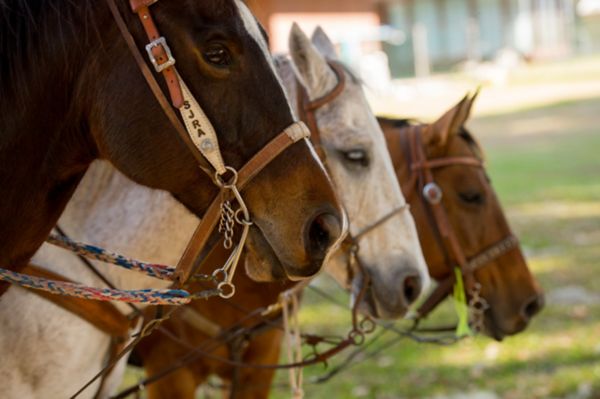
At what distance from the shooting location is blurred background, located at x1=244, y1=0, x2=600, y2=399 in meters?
6.24

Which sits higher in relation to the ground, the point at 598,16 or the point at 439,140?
the point at 439,140

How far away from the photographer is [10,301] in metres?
2.67

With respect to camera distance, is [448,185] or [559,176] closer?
[448,185]

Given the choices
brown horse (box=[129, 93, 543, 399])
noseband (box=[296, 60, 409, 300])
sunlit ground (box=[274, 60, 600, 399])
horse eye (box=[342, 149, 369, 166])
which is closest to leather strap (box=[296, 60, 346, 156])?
noseband (box=[296, 60, 409, 300])

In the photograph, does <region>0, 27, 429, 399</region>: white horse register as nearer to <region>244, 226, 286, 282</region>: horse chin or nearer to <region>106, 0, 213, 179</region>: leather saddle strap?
<region>244, 226, 286, 282</region>: horse chin

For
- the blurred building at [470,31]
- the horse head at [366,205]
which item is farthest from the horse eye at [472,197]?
the blurred building at [470,31]

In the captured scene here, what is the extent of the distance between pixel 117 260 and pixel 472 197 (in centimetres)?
244

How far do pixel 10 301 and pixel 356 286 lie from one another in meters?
1.44

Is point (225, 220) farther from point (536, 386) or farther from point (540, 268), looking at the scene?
point (540, 268)

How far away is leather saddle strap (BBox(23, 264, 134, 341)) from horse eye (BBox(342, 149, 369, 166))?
3.76 ft

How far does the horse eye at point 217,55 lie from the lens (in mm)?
2066

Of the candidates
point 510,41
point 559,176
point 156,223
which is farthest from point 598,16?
point 156,223

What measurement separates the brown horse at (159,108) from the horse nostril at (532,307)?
2.57 meters

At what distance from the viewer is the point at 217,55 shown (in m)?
2.07
